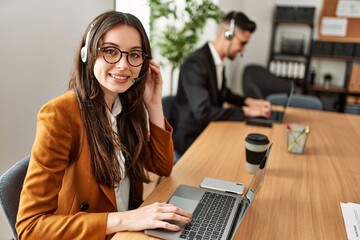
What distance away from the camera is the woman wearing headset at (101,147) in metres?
0.94

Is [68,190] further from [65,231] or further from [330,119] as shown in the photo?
[330,119]

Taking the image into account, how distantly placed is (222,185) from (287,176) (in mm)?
299

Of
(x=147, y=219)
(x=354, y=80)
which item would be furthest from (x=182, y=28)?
(x=354, y=80)

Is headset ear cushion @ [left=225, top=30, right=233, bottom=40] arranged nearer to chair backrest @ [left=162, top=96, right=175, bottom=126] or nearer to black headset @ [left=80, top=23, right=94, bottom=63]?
chair backrest @ [left=162, top=96, right=175, bottom=126]

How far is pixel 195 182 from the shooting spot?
1276 millimetres

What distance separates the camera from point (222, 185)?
124 centimetres

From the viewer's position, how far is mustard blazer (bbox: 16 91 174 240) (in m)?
0.93

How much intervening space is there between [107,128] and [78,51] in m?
0.27

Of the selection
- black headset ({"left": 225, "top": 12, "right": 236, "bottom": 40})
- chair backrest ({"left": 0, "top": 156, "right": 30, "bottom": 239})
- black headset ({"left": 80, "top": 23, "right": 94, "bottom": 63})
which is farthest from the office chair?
chair backrest ({"left": 0, "top": 156, "right": 30, "bottom": 239})

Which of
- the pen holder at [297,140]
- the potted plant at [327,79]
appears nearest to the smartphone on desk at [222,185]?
the pen holder at [297,140]

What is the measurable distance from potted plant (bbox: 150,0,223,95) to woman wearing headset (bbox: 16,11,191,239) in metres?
1.50

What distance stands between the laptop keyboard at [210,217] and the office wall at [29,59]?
0.95 m

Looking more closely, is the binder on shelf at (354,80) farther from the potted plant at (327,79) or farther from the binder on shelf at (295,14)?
the binder on shelf at (295,14)

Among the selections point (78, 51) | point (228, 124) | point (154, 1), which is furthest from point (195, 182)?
point (154, 1)
